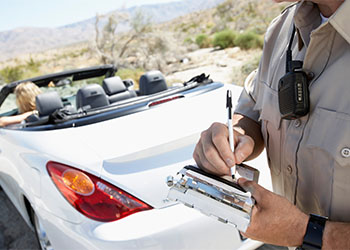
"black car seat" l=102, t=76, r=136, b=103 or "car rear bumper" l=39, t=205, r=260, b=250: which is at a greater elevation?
"black car seat" l=102, t=76, r=136, b=103

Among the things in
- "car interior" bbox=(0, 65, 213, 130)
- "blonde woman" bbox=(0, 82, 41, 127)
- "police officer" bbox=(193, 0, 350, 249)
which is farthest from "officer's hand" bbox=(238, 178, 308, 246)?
"blonde woman" bbox=(0, 82, 41, 127)

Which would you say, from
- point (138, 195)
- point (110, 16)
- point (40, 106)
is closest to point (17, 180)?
point (40, 106)

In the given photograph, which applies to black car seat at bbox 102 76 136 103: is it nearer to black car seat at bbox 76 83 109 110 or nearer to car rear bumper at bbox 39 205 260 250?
black car seat at bbox 76 83 109 110

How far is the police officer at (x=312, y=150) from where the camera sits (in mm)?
797

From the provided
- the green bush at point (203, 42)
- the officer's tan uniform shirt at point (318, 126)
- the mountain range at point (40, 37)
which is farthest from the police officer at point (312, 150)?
the mountain range at point (40, 37)

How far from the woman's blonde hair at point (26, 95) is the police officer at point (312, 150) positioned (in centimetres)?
346

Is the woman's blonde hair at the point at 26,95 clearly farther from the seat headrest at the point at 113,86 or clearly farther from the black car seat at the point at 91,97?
the black car seat at the point at 91,97

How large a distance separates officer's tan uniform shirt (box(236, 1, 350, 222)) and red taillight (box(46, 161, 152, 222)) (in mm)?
873

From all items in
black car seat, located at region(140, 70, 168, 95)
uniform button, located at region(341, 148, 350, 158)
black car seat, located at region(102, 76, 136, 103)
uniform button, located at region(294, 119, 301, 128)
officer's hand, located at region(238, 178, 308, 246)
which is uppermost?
uniform button, located at region(294, 119, 301, 128)

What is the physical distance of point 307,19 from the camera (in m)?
0.98

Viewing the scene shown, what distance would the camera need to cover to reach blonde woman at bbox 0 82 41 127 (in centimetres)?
376

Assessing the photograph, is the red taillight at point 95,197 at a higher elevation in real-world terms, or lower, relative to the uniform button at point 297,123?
lower

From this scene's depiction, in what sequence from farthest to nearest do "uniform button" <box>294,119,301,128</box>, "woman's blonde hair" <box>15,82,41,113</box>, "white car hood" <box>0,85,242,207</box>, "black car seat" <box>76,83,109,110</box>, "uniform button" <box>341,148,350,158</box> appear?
"woman's blonde hair" <box>15,82,41,113</box>, "black car seat" <box>76,83,109,110</box>, "white car hood" <box>0,85,242,207</box>, "uniform button" <box>294,119,301,128</box>, "uniform button" <box>341,148,350,158</box>

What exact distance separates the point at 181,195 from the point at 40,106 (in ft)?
8.98
